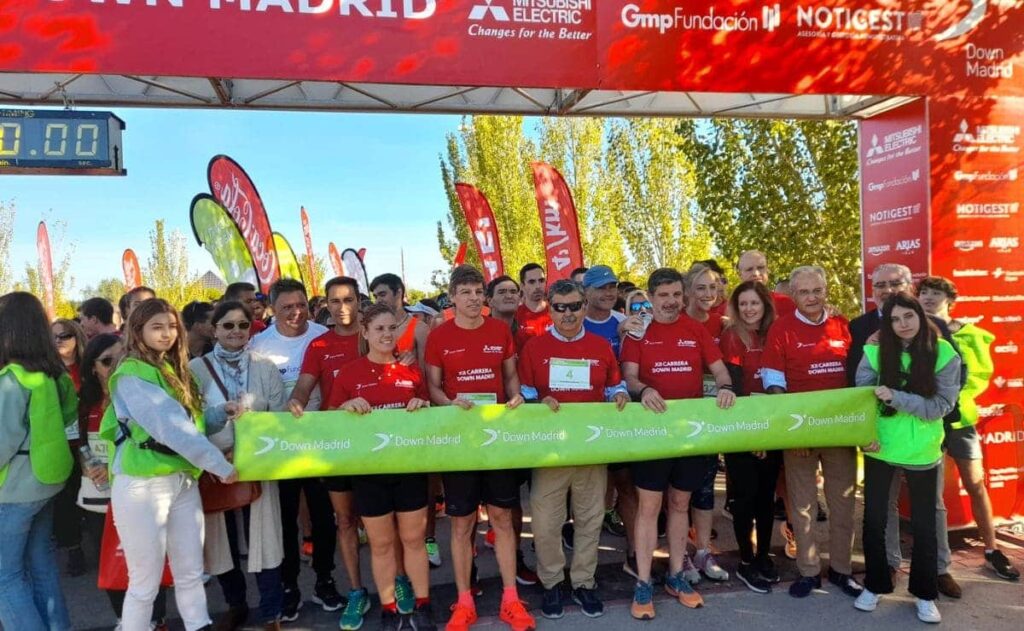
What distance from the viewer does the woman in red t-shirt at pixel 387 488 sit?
146 inches

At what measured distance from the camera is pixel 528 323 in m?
5.26

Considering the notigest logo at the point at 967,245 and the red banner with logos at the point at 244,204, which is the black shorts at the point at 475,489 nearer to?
the notigest logo at the point at 967,245

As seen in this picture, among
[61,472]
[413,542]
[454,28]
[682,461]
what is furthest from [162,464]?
[454,28]

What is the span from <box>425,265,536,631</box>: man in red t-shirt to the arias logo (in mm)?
3522

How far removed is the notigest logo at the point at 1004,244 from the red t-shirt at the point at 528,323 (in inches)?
140

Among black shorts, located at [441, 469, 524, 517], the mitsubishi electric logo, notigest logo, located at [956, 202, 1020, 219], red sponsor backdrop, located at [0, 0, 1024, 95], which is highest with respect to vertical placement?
the mitsubishi electric logo

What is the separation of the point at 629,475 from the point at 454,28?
131 inches

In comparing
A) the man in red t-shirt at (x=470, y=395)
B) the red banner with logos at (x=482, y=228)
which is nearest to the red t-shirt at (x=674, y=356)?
the man in red t-shirt at (x=470, y=395)

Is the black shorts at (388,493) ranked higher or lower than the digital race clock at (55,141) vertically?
lower

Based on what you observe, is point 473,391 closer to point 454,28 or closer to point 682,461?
point 682,461

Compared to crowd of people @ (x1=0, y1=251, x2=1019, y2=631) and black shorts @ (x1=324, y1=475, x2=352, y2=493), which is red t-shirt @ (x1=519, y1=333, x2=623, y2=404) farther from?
black shorts @ (x1=324, y1=475, x2=352, y2=493)

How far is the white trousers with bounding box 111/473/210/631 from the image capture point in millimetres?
3162

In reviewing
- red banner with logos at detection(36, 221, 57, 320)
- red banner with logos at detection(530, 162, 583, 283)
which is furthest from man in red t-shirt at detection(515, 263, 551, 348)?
red banner with logos at detection(36, 221, 57, 320)

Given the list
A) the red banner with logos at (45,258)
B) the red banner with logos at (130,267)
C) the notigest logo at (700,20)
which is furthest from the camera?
the red banner with logos at (130,267)
